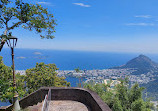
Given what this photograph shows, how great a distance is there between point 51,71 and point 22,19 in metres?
13.7

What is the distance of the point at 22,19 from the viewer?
5.36 metres

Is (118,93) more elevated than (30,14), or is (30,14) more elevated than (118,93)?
(30,14)

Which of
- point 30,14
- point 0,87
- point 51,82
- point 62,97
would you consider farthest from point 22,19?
point 51,82

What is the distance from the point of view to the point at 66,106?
22.5 feet

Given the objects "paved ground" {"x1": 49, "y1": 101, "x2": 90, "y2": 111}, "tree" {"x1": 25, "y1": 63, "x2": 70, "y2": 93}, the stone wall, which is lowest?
"tree" {"x1": 25, "y1": 63, "x2": 70, "y2": 93}

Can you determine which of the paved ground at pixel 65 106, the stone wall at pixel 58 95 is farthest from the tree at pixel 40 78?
the paved ground at pixel 65 106

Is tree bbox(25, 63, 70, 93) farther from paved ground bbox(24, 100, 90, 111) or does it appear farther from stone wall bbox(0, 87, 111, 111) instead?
paved ground bbox(24, 100, 90, 111)

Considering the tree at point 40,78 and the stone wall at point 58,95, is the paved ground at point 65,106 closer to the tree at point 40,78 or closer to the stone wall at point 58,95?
the stone wall at point 58,95

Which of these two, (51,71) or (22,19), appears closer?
(22,19)

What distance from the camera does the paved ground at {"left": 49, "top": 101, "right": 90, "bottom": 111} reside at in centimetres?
650

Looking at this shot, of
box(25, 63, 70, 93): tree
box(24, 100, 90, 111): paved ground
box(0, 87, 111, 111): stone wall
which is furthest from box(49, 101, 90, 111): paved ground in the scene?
box(25, 63, 70, 93): tree

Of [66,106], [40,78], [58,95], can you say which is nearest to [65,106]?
[66,106]

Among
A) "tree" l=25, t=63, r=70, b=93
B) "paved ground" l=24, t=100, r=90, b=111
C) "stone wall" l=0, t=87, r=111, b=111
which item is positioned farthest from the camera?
"tree" l=25, t=63, r=70, b=93

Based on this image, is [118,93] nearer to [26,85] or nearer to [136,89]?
[136,89]
